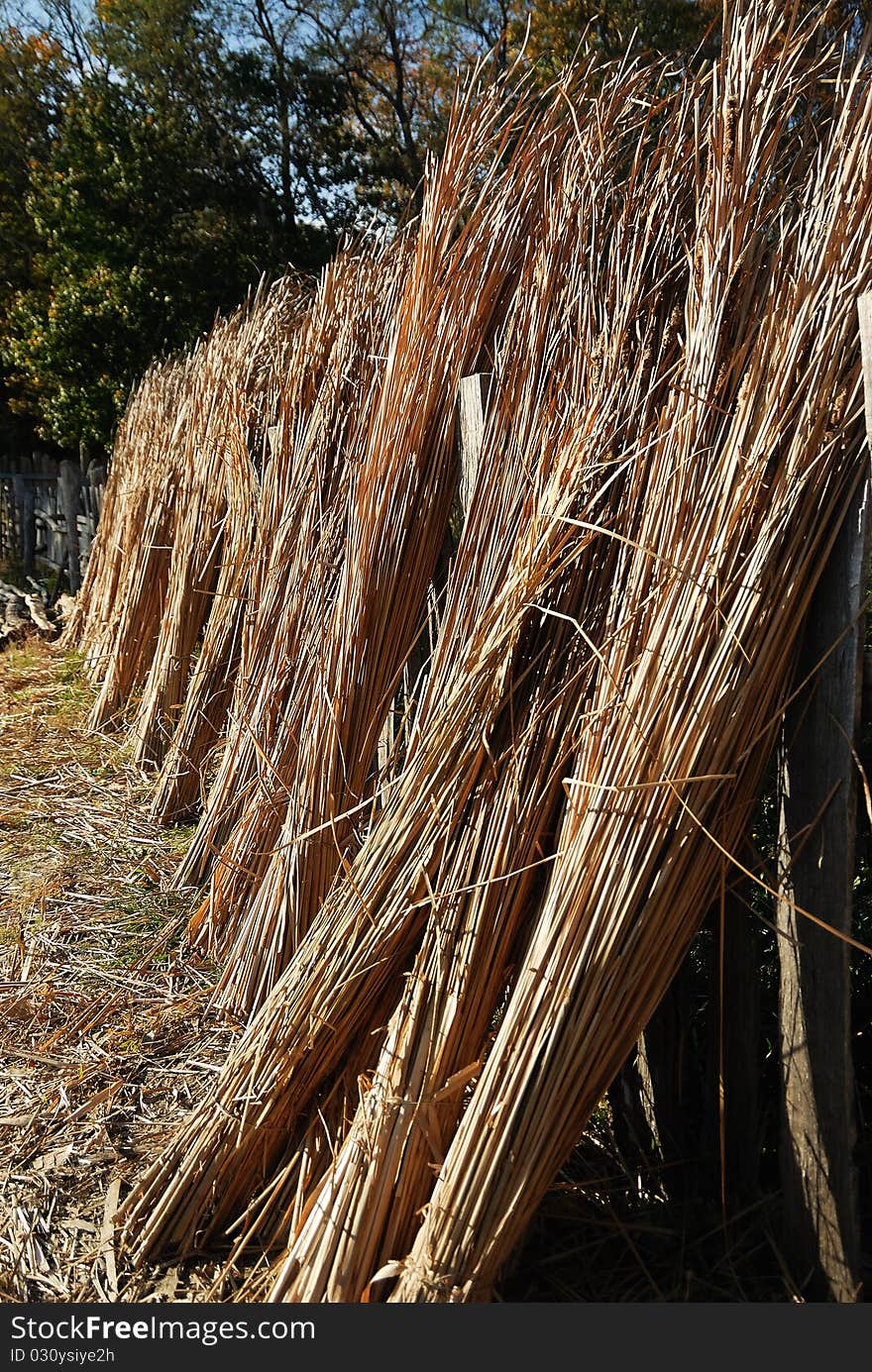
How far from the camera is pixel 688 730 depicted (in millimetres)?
1462

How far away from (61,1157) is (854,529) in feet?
5.86

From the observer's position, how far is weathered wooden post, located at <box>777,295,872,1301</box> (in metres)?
1.46

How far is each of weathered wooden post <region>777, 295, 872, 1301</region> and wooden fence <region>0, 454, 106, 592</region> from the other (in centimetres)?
628

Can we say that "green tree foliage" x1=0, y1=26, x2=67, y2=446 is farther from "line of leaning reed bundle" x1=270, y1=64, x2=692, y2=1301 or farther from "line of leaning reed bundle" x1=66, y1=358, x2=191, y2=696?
"line of leaning reed bundle" x1=270, y1=64, x2=692, y2=1301

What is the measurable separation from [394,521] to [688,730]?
1.03m

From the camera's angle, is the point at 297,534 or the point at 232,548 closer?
the point at 297,534

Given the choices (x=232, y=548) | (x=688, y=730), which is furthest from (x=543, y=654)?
(x=232, y=548)

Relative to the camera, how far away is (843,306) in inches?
55.2

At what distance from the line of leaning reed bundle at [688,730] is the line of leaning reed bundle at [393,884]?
0.23 metres

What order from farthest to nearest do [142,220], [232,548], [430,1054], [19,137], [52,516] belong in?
[19,137]
[142,220]
[52,516]
[232,548]
[430,1054]

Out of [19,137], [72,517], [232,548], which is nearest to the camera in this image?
[232,548]

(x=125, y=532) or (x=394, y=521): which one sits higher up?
(x=394, y=521)

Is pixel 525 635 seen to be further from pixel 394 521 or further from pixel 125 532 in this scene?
pixel 125 532

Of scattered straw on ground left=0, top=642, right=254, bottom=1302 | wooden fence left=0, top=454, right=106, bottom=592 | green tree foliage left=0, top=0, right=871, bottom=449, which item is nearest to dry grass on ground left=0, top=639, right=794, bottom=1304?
scattered straw on ground left=0, top=642, right=254, bottom=1302
